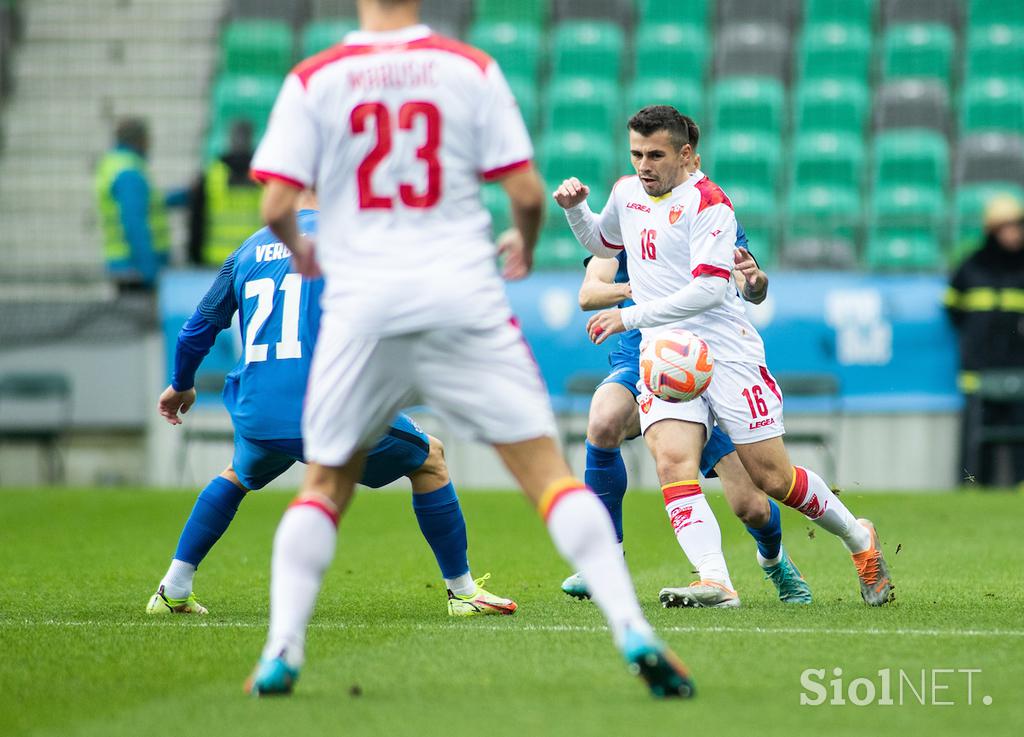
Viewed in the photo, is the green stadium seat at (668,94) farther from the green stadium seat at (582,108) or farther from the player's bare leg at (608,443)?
the player's bare leg at (608,443)

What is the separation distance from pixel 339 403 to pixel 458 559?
218 centimetres

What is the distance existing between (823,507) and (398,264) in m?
2.88

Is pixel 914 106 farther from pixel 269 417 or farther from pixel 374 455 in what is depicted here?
pixel 269 417

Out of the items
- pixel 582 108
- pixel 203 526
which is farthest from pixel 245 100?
pixel 203 526

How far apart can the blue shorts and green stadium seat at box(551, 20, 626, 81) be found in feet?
41.7

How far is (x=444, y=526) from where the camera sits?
6.79m

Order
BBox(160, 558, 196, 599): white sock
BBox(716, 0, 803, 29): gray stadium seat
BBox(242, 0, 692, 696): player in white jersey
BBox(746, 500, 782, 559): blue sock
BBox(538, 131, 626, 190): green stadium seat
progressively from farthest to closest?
BBox(716, 0, 803, 29): gray stadium seat < BBox(538, 131, 626, 190): green stadium seat < BBox(746, 500, 782, 559): blue sock < BBox(160, 558, 196, 599): white sock < BBox(242, 0, 692, 696): player in white jersey

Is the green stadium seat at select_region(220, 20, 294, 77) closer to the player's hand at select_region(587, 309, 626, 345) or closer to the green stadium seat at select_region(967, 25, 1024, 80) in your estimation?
the green stadium seat at select_region(967, 25, 1024, 80)

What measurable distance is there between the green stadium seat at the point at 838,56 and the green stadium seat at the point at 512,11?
10.3ft

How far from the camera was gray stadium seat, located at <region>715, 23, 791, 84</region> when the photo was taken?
61.7ft

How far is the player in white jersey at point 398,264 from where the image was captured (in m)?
4.73

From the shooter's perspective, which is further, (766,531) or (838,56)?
(838,56)

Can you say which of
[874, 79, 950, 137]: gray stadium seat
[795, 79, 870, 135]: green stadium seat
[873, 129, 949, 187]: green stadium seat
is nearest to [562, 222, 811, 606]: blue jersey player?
[873, 129, 949, 187]: green stadium seat

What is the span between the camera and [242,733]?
4.29m
